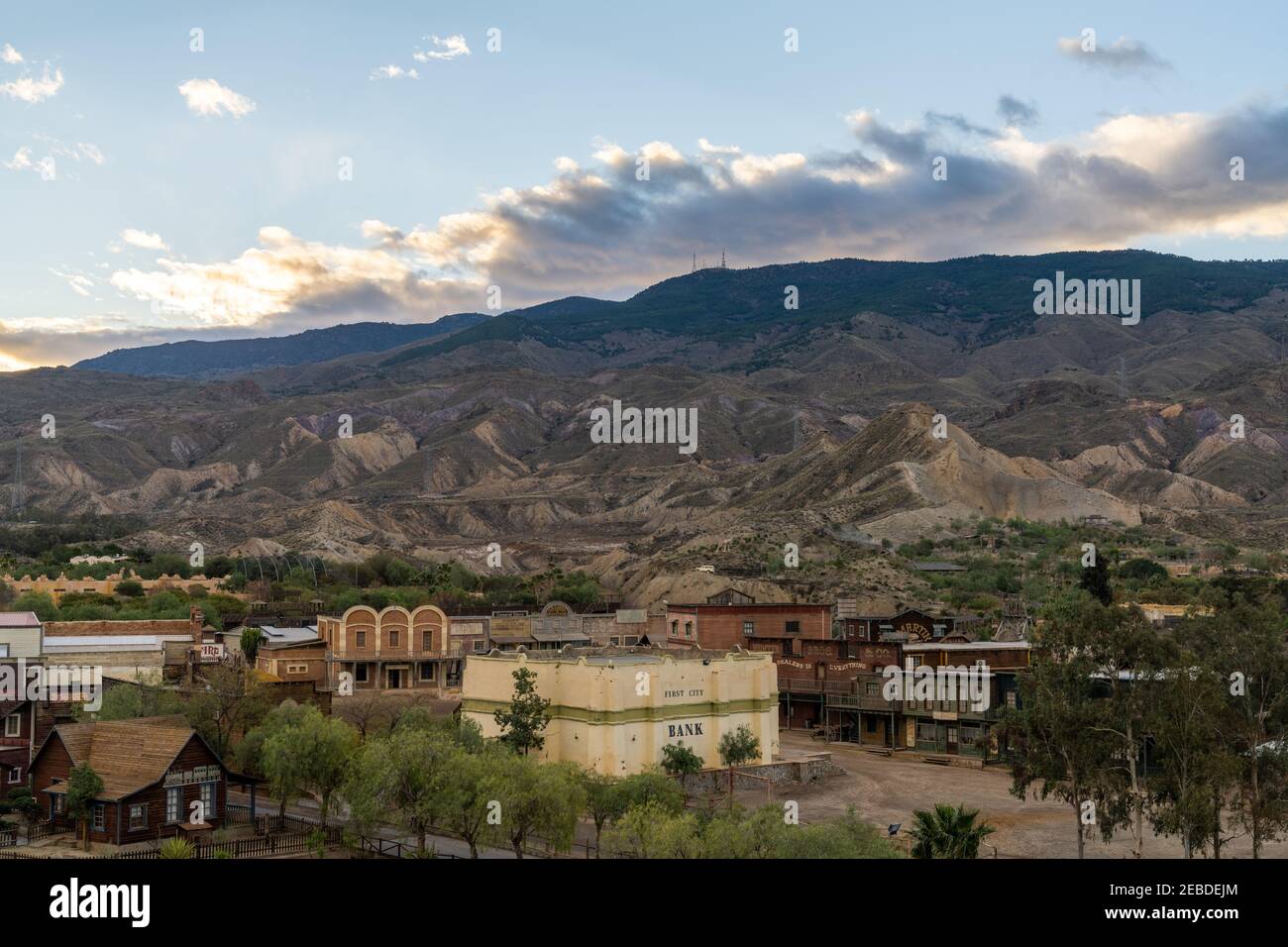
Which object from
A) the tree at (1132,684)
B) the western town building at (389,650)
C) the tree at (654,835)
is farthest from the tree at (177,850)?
the western town building at (389,650)

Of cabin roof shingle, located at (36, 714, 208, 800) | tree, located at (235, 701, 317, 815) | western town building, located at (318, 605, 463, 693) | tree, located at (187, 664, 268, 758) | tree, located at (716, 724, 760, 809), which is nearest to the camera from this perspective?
cabin roof shingle, located at (36, 714, 208, 800)

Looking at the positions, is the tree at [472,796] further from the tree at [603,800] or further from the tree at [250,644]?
the tree at [250,644]

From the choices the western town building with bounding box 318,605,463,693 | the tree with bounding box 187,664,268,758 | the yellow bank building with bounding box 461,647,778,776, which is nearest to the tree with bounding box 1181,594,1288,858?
the yellow bank building with bounding box 461,647,778,776

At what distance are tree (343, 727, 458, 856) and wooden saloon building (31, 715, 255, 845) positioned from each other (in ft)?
18.4

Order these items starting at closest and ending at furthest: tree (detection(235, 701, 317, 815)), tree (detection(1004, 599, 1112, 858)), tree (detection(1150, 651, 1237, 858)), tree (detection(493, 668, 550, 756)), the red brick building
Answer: tree (detection(1150, 651, 1237, 858))
tree (detection(1004, 599, 1112, 858))
tree (detection(235, 701, 317, 815))
tree (detection(493, 668, 550, 756))
the red brick building

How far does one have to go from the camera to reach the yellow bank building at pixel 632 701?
52.9 metres

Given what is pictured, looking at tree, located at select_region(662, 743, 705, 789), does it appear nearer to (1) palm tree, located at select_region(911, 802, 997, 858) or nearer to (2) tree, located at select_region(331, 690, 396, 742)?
(2) tree, located at select_region(331, 690, 396, 742)

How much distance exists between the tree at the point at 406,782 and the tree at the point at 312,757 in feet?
10.7

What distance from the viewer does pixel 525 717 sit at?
53.6 meters

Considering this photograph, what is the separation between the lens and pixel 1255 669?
3641 cm

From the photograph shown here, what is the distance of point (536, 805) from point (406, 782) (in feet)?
13.7

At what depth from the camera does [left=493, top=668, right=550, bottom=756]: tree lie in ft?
175

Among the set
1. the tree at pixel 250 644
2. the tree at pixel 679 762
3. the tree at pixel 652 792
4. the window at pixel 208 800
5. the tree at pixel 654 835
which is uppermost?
the tree at pixel 250 644
